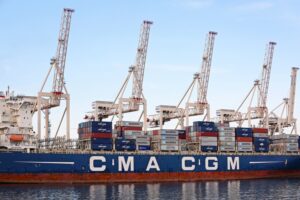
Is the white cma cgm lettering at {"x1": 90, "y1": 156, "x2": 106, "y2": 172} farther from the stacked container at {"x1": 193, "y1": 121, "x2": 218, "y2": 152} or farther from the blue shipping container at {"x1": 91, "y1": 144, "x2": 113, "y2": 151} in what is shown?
the stacked container at {"x1": 193, "y1": 121, "x2": 218, "y2": 152}

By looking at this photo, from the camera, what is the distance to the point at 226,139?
248ft

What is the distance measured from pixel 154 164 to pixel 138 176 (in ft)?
9.48

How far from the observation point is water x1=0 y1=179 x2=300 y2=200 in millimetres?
49584

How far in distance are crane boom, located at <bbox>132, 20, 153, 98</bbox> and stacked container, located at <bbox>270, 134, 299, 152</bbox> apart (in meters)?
24.9

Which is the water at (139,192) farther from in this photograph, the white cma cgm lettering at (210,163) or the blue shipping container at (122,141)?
the white cma cgm lettering at (210,163)

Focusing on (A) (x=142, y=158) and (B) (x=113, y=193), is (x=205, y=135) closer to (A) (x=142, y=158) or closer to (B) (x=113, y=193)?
(A) (x=142, y=158)

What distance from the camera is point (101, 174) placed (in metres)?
65.6

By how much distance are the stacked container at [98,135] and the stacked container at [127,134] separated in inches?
60.7

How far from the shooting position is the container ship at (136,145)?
6303 centimetres

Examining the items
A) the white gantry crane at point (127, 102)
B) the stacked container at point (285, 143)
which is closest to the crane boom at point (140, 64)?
the white gantry crane at point (127, 102)

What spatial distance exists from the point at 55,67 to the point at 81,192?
23367mm

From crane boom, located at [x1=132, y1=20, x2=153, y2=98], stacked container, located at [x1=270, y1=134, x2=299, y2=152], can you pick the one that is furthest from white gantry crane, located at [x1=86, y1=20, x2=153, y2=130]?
stacked container, located at [x1=270, y1=134, x2=299, y2=152]

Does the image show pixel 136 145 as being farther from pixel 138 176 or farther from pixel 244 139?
pixel 244 139

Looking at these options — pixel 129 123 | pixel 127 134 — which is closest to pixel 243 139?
pixel 129 123
